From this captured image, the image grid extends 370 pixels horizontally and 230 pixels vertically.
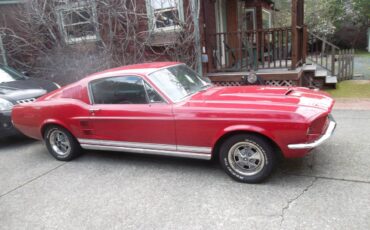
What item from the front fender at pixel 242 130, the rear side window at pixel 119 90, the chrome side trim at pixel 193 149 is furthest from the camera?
the rear side window at pixel 119 90

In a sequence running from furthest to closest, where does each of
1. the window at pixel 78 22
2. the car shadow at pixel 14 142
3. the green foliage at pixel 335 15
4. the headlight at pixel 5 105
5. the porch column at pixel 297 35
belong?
the green foliage at pixel 335 15
the window at pixel 78 22
the porch column at pixel 297 35
the car shadow at pixel 14 142
the headlight at pixel 5 105

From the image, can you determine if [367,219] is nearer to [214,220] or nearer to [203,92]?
[214,220]

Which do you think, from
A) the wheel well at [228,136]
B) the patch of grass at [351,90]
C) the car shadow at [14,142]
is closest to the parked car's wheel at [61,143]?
the car shadow at [14,142]

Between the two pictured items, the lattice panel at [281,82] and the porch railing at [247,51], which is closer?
the lattice panel at [281,82]

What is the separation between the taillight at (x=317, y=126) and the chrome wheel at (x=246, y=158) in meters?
0.61

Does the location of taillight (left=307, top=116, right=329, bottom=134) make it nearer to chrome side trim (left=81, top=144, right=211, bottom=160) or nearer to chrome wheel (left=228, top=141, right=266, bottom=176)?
chrome wheel (left=228, top=141, right=266, bottom=176)

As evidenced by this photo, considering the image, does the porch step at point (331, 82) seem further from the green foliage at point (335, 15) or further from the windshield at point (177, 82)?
the green foliage at point (335, 15)

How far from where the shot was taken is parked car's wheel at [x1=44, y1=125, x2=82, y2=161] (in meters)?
5.26

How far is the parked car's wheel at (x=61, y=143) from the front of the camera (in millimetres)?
5258

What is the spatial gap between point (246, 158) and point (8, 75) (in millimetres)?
6395

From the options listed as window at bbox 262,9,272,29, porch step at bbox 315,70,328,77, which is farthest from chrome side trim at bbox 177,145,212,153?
window at bbox 262,9,272,29

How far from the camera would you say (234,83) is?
9.33 m

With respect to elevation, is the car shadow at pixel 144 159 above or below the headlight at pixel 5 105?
below

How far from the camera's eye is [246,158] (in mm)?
3947
